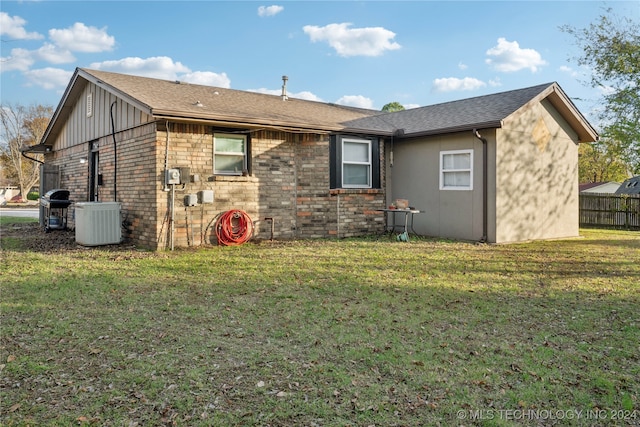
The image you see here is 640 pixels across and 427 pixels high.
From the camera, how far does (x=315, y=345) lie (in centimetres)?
388

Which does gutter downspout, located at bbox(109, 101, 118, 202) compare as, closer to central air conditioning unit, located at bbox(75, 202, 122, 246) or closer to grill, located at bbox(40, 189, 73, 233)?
central air conditioning unit, located at bbox(75, 202, 122, 246)

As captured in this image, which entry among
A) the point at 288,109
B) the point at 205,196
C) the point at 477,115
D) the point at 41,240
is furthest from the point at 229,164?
the point at 477,115

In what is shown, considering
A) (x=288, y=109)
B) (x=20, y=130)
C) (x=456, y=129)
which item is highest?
(x=20, y=130)

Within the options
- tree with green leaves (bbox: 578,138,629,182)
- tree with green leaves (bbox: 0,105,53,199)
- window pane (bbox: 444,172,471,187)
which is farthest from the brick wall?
tree with green leaves (bbox: 0,105,53,199)

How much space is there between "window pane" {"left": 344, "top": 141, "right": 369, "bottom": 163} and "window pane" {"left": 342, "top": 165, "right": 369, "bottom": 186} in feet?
0.62

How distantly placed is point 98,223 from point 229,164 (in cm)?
304

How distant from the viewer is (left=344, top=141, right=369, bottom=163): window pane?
11.7 m

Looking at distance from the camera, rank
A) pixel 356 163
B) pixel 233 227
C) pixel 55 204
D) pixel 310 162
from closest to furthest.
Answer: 1. pixel 233 227
2. pixel 310 162
3. pixel 356 163
4. pixel 55 204

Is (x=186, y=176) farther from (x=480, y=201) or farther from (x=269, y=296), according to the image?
(x=480, y=201)

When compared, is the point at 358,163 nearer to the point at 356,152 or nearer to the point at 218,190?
the point at 356,152

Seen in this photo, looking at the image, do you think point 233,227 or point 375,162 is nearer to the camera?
point 233,227

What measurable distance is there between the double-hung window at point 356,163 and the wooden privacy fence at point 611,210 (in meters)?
10.7

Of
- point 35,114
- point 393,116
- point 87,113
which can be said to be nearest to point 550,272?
point 393,116

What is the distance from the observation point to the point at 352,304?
5.23m
